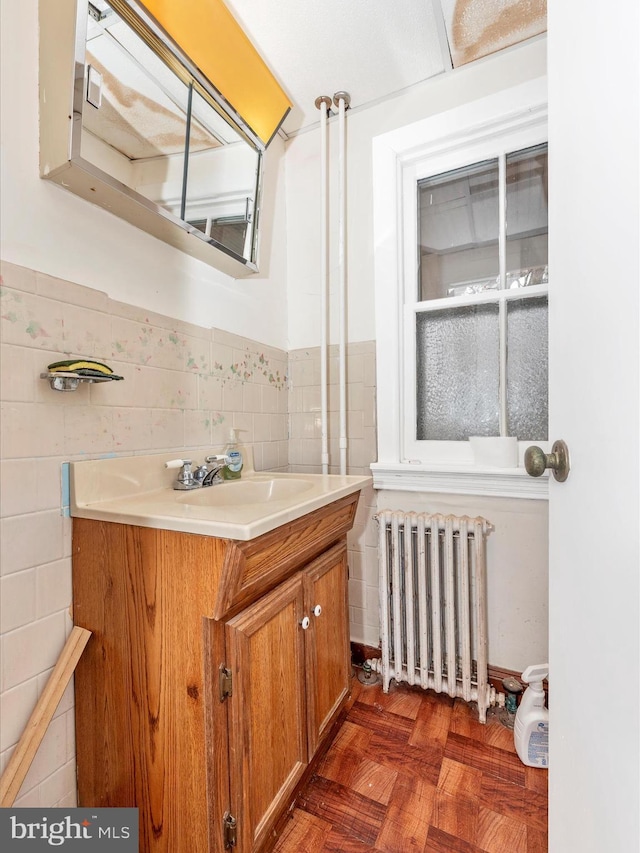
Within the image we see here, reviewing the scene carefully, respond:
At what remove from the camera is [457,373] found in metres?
1.69

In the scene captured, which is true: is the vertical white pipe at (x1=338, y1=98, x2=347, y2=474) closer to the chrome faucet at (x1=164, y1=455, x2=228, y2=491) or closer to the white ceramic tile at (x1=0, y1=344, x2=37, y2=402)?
the chrome faucet at (x1=164, y1=455, x2=228, y2=491)

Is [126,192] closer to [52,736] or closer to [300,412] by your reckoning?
[300,412]

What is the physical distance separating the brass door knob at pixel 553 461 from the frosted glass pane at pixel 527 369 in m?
0.99

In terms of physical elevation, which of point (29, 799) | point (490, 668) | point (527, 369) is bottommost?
point (490, 668)

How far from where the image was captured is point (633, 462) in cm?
42

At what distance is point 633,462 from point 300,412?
1.59m

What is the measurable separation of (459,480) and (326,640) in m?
0.78

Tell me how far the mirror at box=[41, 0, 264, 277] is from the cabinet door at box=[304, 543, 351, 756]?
3.84 ft

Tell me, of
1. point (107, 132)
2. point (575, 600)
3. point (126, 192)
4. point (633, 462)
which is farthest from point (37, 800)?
point (107, 132)

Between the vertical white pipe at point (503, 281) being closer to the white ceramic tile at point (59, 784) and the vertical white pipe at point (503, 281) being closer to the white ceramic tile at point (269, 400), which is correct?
the white ceramic tile at point (269, 400)

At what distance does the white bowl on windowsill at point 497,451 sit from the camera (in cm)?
149

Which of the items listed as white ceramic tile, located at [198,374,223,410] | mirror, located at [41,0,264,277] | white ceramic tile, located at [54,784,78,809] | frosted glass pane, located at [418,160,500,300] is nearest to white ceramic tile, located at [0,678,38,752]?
white ceramic tile, located at [54,784,78,809]

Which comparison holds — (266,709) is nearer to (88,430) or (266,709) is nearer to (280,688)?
(280,688)

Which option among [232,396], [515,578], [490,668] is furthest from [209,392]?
[490,668]
